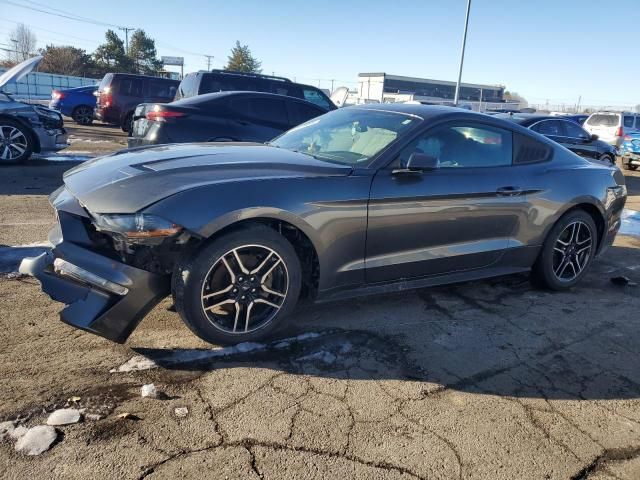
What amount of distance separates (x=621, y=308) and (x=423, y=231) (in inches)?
82.7

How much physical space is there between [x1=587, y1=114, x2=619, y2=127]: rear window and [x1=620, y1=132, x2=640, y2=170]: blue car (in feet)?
5.10

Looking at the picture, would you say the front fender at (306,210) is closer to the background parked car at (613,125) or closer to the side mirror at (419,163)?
the side mirror at (419,163)

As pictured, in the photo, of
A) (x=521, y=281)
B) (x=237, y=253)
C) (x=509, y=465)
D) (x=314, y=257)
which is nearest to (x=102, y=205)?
(x=237, y=253)

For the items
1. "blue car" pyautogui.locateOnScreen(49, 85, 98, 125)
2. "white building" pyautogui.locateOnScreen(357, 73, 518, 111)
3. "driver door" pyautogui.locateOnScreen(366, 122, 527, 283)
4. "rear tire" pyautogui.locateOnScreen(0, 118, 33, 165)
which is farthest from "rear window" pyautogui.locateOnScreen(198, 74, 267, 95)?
"white building" pyautogui.locateOnScreen(357, 73, 518, 111)

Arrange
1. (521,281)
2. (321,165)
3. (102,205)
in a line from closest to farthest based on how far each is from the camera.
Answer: (102,205) < (321,165) < (521,281)

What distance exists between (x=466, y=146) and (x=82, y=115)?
704 inches

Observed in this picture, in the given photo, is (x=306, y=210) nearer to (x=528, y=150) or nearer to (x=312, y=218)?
(x=312, y=218)

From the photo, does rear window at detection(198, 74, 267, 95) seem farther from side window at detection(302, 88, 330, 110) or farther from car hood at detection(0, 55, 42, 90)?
car hood at detection(0, 55, 42, 90)

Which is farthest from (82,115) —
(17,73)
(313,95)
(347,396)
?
(347,396)

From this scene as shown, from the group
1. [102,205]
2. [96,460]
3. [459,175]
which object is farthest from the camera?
[459,175]

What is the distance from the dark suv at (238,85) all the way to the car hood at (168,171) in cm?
674

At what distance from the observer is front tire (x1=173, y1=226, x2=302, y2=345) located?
2.95 m

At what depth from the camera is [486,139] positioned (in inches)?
165

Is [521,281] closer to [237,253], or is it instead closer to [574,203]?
[574,203]
